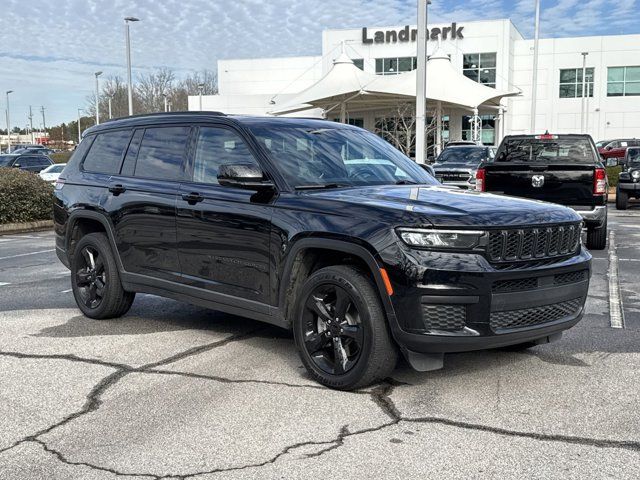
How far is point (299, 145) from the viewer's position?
5.59 metres

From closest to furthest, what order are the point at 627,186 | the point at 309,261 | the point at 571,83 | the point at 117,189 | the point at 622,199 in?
the point at 309,261 → the point at 117,189 → the point at 627,186 → the point at 622,199 → the point at 571,83

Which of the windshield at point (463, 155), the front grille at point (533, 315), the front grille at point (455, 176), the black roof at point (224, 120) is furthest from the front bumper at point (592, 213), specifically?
the windshield at point (463, 155)

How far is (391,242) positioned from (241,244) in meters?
1.37

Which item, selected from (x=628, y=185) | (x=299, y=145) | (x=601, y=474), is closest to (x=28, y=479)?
(x=601, y=474)

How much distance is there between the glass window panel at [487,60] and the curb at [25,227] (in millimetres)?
44423

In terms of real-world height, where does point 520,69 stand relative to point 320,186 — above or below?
above

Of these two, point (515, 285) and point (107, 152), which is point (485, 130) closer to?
point (107, 152)

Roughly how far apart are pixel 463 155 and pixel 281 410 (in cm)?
1827

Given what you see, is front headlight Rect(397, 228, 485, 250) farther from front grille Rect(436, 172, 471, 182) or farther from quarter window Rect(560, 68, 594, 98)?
quarter window Rect(560, 68, 594, 98)

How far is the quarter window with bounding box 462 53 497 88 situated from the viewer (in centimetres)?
5609

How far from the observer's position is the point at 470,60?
186 feet

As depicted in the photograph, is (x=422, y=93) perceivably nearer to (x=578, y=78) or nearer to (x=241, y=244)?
(x=241, y=244)

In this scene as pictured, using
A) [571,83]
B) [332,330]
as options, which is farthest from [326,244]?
[571,83]

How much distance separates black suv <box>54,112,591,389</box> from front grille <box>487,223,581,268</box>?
10 millimetres
